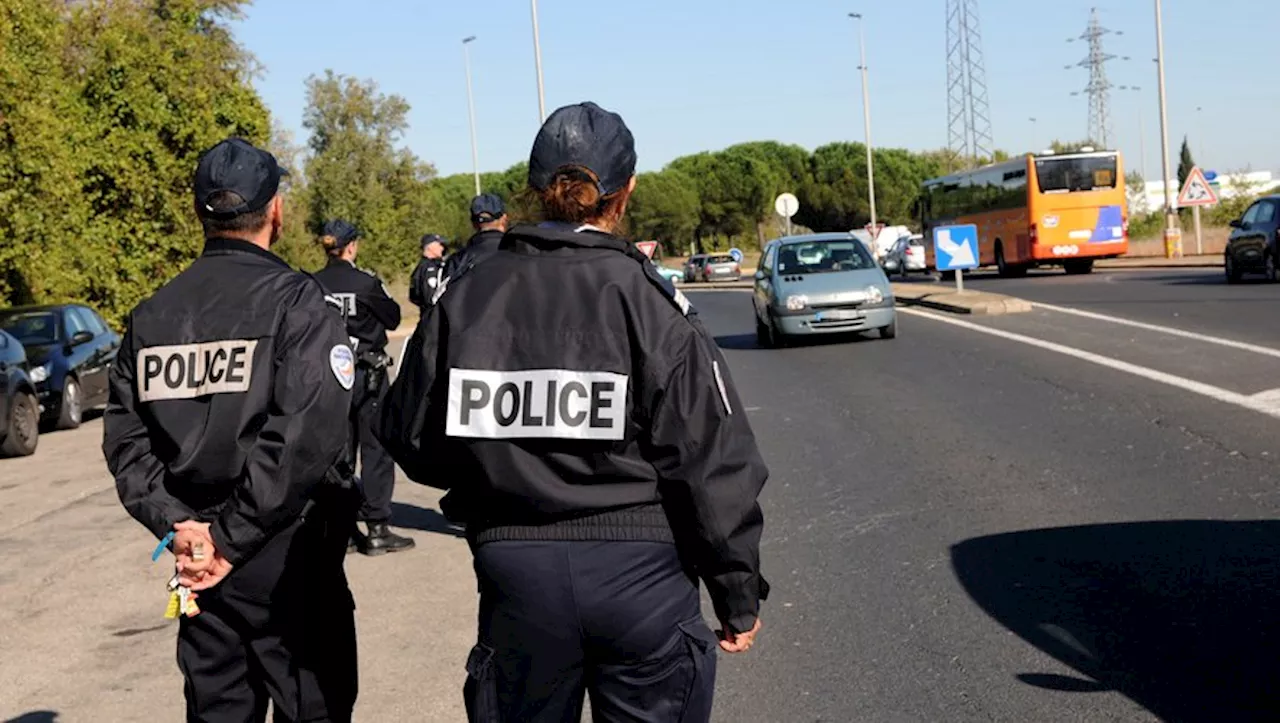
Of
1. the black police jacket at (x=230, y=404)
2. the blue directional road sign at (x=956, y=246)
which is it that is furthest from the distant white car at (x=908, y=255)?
the black police jacket at (x=230, y=404)

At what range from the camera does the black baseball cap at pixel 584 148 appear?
3.07 meters

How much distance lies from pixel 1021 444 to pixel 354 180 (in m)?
47.7

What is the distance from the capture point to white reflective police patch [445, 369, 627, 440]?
9.43ft

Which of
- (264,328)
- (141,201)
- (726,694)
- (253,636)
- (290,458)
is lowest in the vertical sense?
(726,694)

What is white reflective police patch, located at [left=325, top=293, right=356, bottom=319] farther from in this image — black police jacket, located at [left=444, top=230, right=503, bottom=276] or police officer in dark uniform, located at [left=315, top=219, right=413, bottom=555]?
black police jacket, located at [left=444, top=230, right=503, bottom=276]

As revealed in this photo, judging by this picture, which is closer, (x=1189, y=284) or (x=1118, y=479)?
(x=1118, y=479)

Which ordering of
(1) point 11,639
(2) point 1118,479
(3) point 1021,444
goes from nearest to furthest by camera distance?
1. (1) point 11,639
2. (2) point 1118,479
3. (3) point 1021,444

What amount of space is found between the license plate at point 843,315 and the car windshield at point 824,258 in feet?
3.07

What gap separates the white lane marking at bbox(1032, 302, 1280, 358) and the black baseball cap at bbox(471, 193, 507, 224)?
9537mm

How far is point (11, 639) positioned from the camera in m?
7.11

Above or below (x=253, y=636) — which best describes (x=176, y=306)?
above

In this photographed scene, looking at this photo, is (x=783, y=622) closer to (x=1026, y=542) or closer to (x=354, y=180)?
(x=1026, y=542)

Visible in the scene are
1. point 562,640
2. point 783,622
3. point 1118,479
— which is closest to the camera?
point 562,640

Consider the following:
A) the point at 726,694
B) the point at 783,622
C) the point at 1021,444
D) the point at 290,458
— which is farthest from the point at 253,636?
the point at 1021,444
